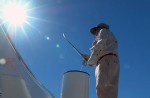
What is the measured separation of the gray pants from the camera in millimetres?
3756

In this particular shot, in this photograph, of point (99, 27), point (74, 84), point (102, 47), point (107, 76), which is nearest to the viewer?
point (107, 76)

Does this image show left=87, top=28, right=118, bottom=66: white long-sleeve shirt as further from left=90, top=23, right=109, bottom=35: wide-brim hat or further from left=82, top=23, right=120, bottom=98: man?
left=90, top=23, right=109, bottom=35: wide-brim hat

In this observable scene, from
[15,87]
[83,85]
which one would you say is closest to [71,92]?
[83,85]

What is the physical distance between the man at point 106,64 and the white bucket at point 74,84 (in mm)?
696

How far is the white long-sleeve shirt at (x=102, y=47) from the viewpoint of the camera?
4082mm

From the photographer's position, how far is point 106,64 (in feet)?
13.1

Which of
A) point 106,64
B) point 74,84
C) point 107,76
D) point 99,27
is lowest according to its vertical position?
point 107,76

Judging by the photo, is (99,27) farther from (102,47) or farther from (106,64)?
(106,64)

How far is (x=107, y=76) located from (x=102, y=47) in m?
0.42

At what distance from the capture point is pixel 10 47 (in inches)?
115

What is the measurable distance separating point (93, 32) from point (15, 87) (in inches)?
87.5

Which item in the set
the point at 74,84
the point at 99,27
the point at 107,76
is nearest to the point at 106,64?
the point at 107,76

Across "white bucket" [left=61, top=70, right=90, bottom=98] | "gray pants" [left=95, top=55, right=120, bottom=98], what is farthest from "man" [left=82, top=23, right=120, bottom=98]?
"white bucket" [left=61, top=70, right=90, bottom=98]

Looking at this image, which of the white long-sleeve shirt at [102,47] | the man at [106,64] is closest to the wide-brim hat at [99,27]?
the man at [106,64]
